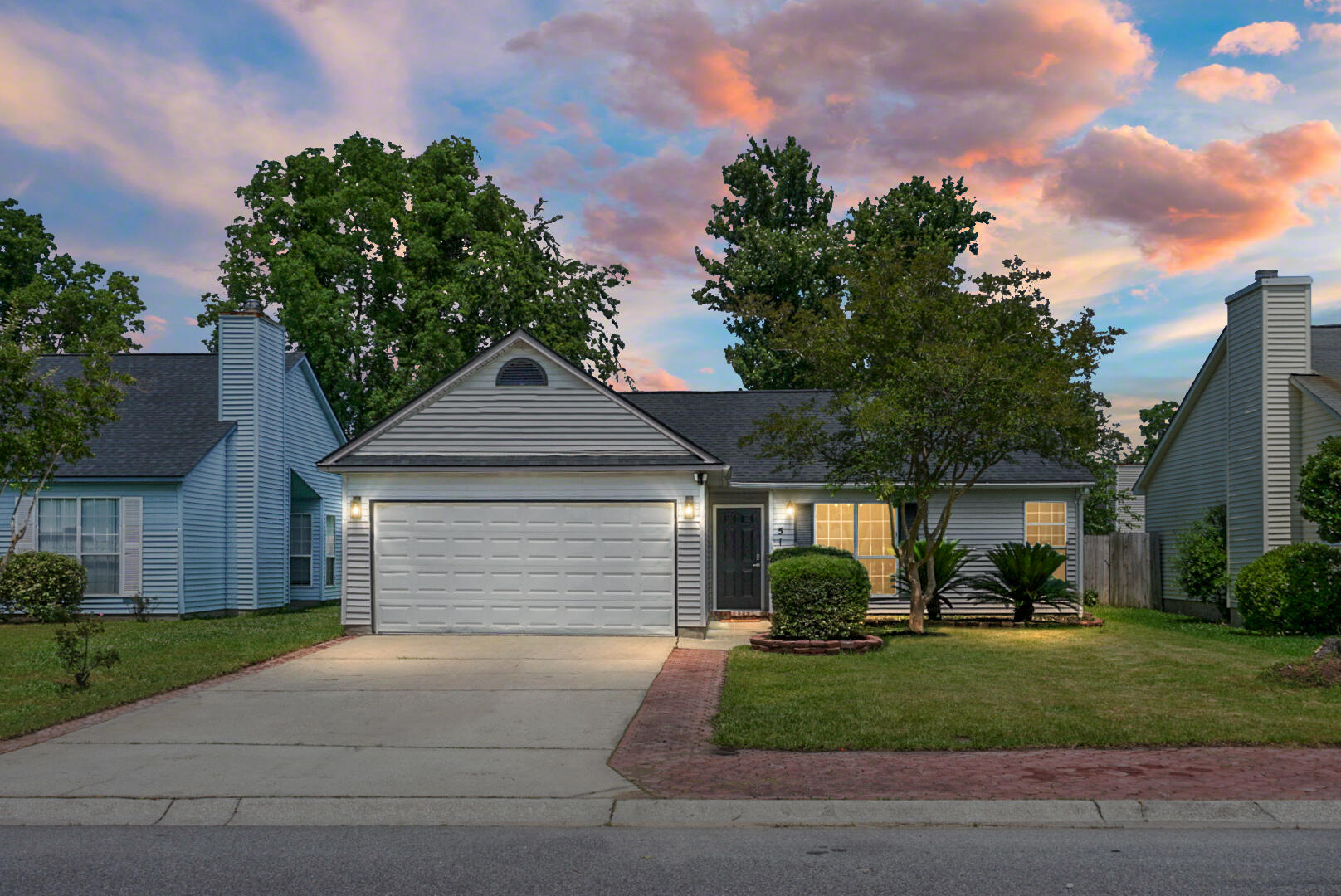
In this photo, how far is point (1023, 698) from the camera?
11578 millimetres

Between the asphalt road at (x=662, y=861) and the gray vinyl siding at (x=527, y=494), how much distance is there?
11.8 metres

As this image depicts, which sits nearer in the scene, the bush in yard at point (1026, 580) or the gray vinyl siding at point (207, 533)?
the bush in yard at point (1026, 580)

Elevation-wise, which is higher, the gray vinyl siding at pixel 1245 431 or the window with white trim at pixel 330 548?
the gray vinyl siding at pixel 1245 431

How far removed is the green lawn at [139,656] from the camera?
11234 millimetres

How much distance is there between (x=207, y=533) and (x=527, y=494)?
9.57 metres

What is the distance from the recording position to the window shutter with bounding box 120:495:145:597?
2312 centimetres

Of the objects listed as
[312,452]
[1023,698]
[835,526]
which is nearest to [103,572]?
[312,452]

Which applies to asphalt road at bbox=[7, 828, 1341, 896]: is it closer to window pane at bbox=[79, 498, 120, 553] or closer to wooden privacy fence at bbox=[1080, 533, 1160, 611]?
window pane at bbox=[79, 498, 120, 553]

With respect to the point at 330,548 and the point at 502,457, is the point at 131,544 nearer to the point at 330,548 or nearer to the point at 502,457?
the point at 330,548

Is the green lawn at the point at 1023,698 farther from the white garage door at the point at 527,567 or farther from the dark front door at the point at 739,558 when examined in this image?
the dark front door at the point at 739,558

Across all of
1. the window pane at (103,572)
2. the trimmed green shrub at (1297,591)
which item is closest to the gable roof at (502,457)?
the window pane at (103,572)

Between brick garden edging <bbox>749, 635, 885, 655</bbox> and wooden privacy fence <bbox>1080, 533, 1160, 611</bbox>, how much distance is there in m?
13.5

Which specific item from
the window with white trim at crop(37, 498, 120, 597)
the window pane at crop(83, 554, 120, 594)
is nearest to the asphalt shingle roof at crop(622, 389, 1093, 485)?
the window with white trim at crop(37, 498, 120, 597)

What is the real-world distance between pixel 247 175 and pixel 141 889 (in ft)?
126
